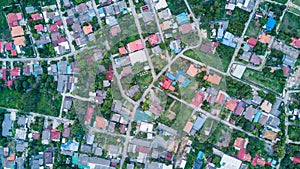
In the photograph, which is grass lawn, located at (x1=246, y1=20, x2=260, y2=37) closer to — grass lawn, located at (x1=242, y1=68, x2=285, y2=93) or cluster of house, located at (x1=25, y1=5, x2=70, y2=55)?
grass lawn, located at (x1=242, y1=68, x2=285, y2=93)

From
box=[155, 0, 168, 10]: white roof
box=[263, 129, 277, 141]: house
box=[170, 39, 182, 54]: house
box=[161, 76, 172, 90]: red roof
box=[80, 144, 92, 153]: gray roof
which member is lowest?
box=[80, 144, 92, 153]: gray roof

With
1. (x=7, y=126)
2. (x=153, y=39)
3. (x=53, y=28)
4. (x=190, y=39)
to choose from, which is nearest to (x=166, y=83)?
(x=153, y=39)

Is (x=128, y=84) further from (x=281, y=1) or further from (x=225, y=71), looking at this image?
(x=281, y=1)

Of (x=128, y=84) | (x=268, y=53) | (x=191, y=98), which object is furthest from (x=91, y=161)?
(x=268, y=53)

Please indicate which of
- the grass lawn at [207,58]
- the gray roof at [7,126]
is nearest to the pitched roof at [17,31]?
the gray roof at [7,126]

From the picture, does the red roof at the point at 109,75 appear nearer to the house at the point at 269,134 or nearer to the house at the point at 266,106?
the house at the point at 266,106

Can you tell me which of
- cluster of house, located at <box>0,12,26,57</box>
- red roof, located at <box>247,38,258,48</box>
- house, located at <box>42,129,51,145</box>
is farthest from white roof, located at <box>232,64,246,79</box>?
cluster of house, located at <box>0,12,26,57</box>

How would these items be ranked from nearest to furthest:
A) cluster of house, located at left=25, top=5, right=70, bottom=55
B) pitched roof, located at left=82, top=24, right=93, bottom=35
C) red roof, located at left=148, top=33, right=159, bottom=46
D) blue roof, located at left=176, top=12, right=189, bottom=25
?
red roof, located at left=148, top=33, right=159, bottom=46, blue roof, located at left=176, top=12, right=189, bottom=25, pitched roof, located at left=82, top=24, right=93, bottom=35, cluster of house, located at left=25, top=5, right=70, bottom=55
